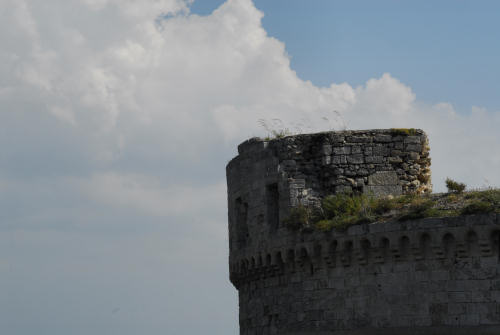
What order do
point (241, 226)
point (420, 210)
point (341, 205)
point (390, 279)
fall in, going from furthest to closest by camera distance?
1. point (241, 226)
2. point (341, 205)
3. point (390, 279)
4. point (420, 210)

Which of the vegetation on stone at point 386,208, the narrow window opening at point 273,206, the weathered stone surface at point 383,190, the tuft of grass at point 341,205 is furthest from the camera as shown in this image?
the narrow window opening at point 273,206

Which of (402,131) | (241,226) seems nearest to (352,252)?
(402,131)

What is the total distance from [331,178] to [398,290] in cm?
311

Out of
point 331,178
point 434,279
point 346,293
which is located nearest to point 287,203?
point 331,178

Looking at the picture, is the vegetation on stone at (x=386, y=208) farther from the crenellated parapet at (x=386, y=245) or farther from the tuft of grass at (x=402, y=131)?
the tuft of grass at (x=402, y=131)

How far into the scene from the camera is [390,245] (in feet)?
60.6

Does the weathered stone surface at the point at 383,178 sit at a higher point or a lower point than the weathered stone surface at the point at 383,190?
higher

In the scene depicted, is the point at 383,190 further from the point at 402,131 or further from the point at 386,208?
the point at 402,131

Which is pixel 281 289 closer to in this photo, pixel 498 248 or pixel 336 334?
pixel 336 334

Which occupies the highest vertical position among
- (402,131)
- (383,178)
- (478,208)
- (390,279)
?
(402,131)

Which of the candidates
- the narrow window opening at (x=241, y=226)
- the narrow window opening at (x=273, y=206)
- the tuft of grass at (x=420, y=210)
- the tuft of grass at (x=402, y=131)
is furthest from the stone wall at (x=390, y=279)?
the tuft of grass at (x=402, y=131)

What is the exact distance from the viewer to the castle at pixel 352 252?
58.3ft

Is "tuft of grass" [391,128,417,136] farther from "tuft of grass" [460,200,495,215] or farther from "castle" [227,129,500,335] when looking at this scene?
"tuft of grass" [460,200,495,215]

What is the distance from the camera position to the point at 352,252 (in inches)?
754
